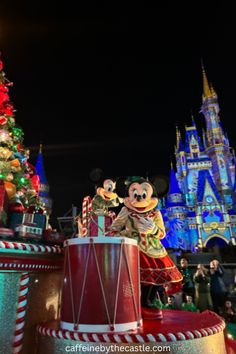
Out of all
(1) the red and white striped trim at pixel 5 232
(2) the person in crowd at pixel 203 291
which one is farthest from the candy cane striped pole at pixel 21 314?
(2) the person in crowd at pixel 203 291

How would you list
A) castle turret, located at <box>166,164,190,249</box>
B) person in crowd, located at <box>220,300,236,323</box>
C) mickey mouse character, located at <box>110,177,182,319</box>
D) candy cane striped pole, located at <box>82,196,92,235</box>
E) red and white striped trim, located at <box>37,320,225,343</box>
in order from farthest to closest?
1. castle turret, located at <box>166,164,190,249</box>
2. candy cane striped pole, located at <box>82,196,92,235</box>
3. person in crowd, located at <box>220,300,236,323</box>
4. mickey mouse character, located at <box>110,177,182,319</box>
5. red and white striped trim, located at <box>37,320,225,343</box>

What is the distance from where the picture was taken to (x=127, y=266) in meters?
2.59

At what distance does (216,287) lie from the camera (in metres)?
5.43

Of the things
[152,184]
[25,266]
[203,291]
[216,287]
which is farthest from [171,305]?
[25,266]

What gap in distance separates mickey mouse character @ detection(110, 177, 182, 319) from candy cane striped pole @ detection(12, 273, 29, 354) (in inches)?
56.3

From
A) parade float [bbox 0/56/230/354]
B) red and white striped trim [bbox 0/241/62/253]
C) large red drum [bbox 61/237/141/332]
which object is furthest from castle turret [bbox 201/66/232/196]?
red and white striped trim [bbox 0/241/62/253]

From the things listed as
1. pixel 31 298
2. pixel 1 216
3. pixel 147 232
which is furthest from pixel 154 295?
pixel 1 216

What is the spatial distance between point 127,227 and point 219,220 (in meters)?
33.0

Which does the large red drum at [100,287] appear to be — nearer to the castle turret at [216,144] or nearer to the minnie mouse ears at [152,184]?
the minnie mouse ears at [152,184]

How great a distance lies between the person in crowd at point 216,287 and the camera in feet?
17.5

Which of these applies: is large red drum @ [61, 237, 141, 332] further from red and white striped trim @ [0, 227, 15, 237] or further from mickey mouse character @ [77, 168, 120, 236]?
mickey mouse character @ [77, 168, 120, 236]

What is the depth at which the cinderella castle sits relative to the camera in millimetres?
32938

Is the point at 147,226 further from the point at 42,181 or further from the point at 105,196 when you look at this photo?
the point at 42,181

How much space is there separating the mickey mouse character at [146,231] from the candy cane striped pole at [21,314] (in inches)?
56.3
